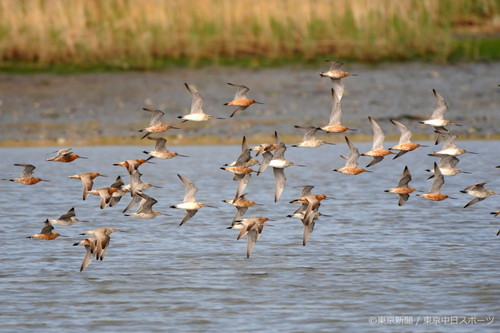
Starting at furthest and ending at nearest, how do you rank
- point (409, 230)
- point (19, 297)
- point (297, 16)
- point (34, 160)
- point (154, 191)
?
point (297, 16) < point (34, 160) < point (154, 191) < point (409, 230) < point (19, 297)

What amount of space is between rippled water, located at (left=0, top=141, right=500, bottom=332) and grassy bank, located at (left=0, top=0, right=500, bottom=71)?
7026mm

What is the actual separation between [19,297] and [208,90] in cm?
1125

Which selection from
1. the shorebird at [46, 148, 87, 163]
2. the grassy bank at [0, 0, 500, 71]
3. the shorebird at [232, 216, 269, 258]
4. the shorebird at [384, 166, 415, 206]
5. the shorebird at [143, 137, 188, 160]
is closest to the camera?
the shorebird at [232, 216, 269, 258]

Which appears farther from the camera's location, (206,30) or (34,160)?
(206,30)

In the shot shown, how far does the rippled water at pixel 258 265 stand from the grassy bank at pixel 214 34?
7.03m

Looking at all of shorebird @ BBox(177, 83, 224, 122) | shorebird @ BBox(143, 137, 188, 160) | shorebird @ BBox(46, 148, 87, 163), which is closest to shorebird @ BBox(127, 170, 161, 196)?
Answer: shorebird @ BBox(143, 137, 188, 160)

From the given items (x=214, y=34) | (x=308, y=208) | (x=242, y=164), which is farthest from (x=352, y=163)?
(x=214, y=34)

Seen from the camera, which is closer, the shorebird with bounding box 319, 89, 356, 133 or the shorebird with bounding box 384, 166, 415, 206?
the shorebird with bounding box 319, 89, 356, 133

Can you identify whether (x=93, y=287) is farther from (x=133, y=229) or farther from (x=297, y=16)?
(x=297, y=16)

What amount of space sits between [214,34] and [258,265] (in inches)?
501

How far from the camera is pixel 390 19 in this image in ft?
73.8

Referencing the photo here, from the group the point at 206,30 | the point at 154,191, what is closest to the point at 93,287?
the point at 154,191

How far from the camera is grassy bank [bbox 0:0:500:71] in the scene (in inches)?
838

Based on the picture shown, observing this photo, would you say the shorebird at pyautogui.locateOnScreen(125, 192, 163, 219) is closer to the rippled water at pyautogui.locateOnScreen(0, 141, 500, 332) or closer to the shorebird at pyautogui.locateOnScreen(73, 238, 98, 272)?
the rippled water at pyautogui.locateOnScreen(0, 141, 500, 332)
